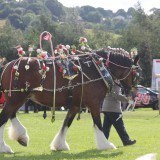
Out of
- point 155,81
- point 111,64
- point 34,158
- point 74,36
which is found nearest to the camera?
point 34,158

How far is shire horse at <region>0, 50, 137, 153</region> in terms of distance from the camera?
32.8 feet

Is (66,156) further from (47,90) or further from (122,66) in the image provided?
(122,66)

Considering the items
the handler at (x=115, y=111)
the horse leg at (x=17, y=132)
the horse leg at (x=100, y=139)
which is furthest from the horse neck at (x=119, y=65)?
the horse leg at (x=17, y=132)

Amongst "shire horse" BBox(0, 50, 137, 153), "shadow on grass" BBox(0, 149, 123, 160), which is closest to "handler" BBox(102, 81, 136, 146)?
"shire horse" BBox(0, 50, 137, 153)

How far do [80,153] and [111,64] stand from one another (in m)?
2.25

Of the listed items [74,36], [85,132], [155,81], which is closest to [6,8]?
[74,36]

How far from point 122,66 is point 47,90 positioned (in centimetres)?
197

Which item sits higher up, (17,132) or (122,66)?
(122,66)

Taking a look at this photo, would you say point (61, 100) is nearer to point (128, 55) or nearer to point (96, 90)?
point (96, 90)

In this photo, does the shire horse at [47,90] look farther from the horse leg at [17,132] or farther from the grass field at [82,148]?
the grass field at [82,148]

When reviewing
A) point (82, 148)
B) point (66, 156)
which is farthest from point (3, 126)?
point (82, 148)

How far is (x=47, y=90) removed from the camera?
1009 cm

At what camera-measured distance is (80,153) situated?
9.93 meters

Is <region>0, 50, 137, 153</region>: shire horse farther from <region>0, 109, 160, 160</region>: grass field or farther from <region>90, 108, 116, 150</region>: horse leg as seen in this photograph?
<region>0, 109, 160, 160</region>: grass field
